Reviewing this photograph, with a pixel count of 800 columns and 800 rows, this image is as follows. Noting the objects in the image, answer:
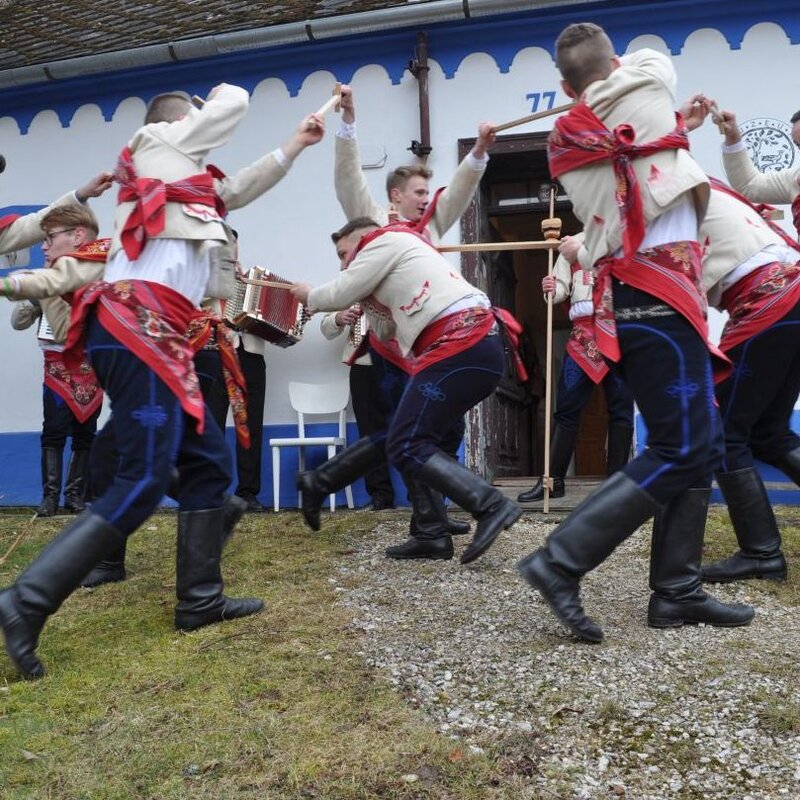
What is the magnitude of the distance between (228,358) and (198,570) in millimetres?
1188

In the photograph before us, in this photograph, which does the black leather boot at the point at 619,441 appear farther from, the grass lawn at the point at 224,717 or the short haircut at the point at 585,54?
the short haircut at the point at 585,54

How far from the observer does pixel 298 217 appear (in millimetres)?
7109

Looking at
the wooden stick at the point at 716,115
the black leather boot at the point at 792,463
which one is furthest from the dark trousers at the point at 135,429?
the black leather boot at the point at 792,463

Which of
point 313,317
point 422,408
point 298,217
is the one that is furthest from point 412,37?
point 422,408

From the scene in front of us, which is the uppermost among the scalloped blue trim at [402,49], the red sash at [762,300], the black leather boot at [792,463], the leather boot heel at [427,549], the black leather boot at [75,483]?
the scalloped blue trim at [402,49]

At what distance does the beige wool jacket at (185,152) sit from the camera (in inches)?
127

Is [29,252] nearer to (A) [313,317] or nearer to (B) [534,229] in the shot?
(A) [313,317]

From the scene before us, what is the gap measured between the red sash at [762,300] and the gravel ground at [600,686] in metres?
1.01

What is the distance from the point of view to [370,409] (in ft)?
20.7

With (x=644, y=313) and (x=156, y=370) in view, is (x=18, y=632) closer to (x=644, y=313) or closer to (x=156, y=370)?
(x=156, y=370)

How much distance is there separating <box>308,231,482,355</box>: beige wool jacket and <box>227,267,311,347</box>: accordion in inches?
99.0

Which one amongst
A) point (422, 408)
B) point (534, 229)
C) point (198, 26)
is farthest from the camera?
point (534, 229)

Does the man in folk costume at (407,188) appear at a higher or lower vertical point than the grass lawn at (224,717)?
higher

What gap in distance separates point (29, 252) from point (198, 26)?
7.60 feet
